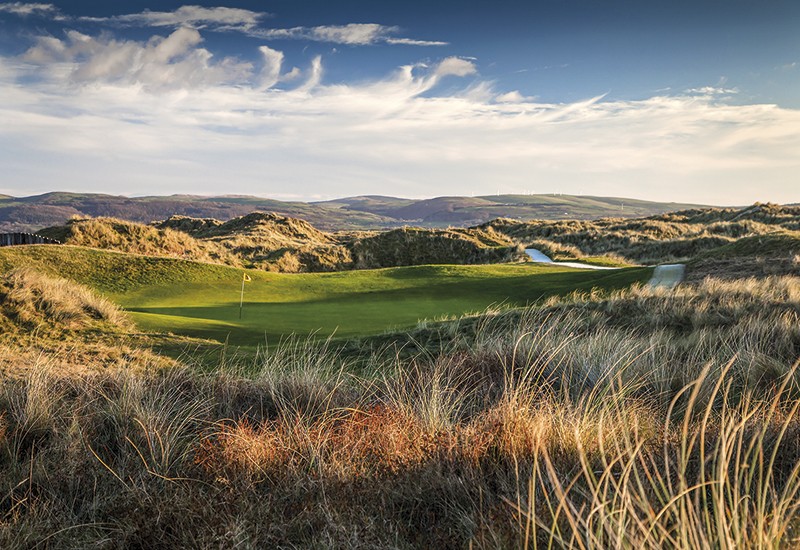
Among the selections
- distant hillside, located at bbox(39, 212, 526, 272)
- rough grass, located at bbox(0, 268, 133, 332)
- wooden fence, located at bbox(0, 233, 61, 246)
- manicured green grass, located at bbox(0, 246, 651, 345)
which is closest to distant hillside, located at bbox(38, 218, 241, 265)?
distant hillside, located at bbox(39, 212, 526, 272)

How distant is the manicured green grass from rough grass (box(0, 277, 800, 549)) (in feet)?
19.4

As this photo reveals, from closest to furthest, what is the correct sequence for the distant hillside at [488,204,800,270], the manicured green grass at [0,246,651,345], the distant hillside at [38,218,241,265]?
1. the manicured green grass at [0,246,651,345]
2. the distant hillside at [38,218,241,265]
3. the distant hillside at [488,204,800,270]

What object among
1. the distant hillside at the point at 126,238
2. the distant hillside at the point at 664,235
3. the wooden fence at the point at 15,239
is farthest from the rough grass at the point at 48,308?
the distant hillside at the point at 664,235

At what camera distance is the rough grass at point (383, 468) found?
85.4 inches

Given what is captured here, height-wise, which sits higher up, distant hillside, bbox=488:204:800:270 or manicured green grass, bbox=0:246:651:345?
distant hillside, bbox=488:204:800:270

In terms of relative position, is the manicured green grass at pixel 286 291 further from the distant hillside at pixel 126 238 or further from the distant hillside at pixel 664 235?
the distant hillside at pixel 664 235

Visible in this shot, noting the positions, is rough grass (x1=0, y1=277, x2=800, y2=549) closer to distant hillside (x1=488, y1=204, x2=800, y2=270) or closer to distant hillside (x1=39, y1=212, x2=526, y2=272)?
distant hillside (x1=39, y1=212, x2=526, y2=272)

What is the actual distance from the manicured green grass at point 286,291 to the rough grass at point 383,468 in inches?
232

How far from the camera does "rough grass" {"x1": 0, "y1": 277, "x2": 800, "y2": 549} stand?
2.17m

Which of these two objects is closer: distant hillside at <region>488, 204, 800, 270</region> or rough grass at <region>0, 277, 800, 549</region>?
rough grass at <region>0, 277, 800, 549</region>

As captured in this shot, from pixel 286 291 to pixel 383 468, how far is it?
1501 centimetres

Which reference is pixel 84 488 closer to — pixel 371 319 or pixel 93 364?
pixel 93 364

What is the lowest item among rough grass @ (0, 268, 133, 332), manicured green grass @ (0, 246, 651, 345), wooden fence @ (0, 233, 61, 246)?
manicured green grass @ (0, 246, 651, 345)

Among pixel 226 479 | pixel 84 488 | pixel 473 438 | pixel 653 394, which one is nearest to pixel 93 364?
pixel 84 488
